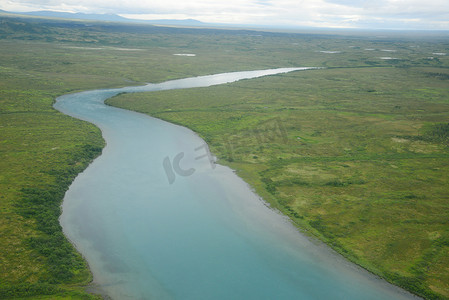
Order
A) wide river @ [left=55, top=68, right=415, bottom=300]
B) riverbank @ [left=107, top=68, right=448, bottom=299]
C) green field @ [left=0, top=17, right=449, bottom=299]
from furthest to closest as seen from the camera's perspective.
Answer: riverbank @ [left=107, top=68, right=448, bottom=299] → green field @ [left=0, top=17, right=449, bottom=299] → wide river @ [left=55, top=68, right=415, bottom=300]

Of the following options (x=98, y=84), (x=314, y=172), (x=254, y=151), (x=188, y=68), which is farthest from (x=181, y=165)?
(x=188, y=68)

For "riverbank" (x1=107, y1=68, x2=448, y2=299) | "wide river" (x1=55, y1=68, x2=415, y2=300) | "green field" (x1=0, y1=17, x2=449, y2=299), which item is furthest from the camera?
"riverbank" (x1=107, y1=68, x2=448, y2=299)

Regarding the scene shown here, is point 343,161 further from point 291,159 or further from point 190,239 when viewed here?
point 190,239

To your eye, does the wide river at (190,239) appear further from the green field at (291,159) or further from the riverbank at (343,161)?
the riverbank at (343,161)

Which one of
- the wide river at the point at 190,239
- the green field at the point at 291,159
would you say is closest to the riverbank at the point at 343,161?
the green field at the point at 291,159

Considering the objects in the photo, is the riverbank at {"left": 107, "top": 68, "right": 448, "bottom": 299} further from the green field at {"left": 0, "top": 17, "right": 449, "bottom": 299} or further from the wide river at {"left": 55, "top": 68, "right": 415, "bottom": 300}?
the wide river at {"left": 55, "top": 68, "right": 415, "bottom": 300}

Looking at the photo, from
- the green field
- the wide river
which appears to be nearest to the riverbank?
the green field

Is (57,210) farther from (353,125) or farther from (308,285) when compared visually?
(353,125)
